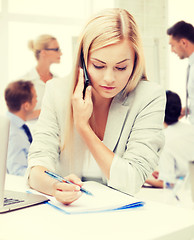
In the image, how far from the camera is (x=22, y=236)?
740mm

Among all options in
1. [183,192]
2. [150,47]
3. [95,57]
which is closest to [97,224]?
[95,57]

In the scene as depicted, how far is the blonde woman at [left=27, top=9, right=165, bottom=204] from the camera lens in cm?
130

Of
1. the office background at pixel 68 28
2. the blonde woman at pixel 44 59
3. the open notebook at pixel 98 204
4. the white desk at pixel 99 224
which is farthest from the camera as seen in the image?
the office background at pixel 68 28

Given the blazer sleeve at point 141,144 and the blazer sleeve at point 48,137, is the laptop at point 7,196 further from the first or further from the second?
the blazer sleeve at point 141,144

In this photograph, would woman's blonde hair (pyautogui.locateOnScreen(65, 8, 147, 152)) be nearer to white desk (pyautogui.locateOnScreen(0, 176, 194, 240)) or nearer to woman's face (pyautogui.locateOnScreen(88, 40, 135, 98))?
woman's face (pyautogui.locateOnScreen(88, 40, 135, 98))

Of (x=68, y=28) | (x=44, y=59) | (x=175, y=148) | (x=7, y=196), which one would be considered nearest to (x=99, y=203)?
(x=7, y=196)

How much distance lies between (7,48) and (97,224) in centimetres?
338

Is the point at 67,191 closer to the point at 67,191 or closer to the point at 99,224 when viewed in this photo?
the point at 67,191

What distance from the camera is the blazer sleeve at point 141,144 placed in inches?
50.0

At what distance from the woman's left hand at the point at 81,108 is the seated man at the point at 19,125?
1035 mm

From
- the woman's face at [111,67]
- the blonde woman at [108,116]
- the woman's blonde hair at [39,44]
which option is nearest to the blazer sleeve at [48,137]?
the blonde woman at [108,116]

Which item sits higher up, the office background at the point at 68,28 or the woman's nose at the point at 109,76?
the office background at the point at 68,28

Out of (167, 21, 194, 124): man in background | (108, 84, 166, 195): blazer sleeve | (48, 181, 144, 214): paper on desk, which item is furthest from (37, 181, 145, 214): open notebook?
Answer: (167, 21, 194, 124): man in background

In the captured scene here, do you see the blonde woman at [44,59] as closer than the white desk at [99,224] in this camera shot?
No
